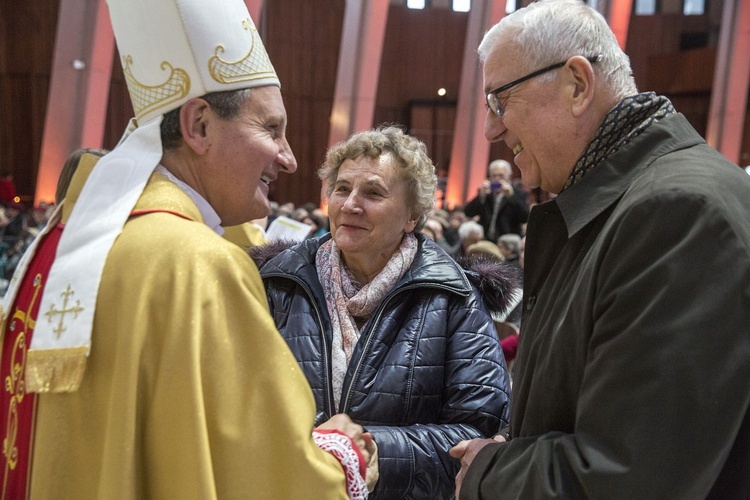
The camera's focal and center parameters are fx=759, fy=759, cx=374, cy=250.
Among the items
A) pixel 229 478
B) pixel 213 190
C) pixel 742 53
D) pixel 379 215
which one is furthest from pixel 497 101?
pixel 742 53

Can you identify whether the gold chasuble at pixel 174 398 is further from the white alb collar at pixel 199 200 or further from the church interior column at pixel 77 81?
the church interior column at pixel 77 81

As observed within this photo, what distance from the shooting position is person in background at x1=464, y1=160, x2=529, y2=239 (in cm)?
840

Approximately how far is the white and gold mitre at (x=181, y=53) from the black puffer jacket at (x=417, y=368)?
86cm

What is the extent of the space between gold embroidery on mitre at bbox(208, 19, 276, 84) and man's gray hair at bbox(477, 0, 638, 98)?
0.56 meters

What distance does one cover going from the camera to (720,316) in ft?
4.08

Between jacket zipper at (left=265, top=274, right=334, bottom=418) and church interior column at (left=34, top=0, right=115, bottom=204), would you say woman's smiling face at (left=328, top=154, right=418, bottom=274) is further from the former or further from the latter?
church interior column at (left=34, top=0, right=115, bottom=204)

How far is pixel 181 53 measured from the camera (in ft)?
5.53

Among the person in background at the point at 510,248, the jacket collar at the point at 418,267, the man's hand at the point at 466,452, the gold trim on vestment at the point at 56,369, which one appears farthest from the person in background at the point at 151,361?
the person in background at the point at 510,248

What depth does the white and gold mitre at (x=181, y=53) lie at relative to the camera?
5.44 ft

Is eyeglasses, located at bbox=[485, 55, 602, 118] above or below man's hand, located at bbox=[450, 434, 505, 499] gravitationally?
above

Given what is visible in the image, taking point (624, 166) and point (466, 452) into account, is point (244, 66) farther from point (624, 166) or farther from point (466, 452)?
point (466, 452)

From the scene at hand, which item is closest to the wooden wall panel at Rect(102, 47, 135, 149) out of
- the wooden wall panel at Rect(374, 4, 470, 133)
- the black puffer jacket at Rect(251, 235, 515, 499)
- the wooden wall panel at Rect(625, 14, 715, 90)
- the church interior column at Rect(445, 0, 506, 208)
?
the wooden wall panel at Rect(374, 4, 470, 133)

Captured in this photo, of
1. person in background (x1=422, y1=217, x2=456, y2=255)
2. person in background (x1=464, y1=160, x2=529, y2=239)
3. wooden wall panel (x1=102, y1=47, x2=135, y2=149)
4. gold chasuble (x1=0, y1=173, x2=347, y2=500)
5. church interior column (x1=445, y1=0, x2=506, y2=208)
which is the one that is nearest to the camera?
gold chasuble (x1=0, y1=173, x2=347, y2=500)

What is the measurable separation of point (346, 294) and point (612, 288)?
1231mm
